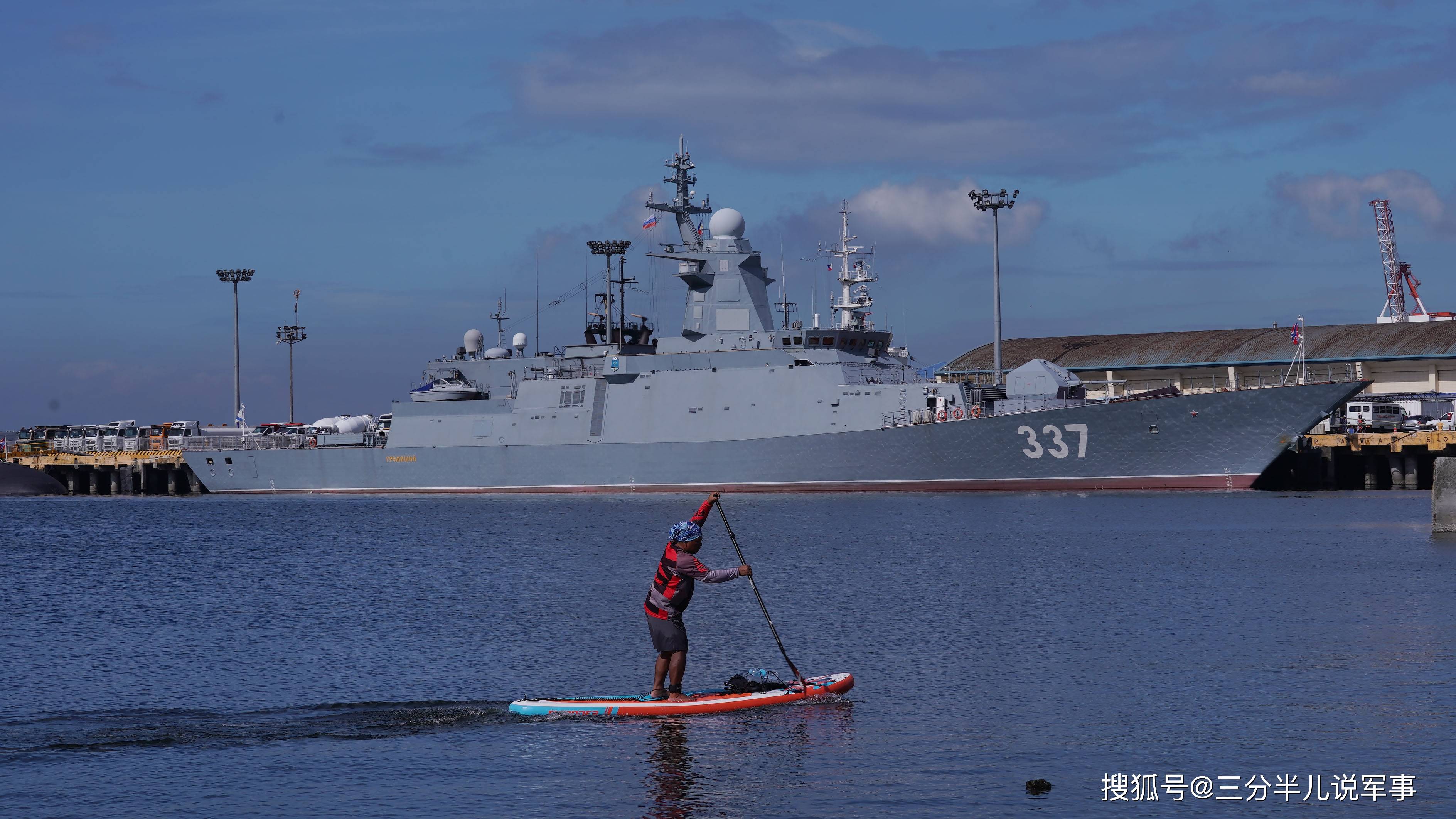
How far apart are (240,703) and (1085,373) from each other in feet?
193

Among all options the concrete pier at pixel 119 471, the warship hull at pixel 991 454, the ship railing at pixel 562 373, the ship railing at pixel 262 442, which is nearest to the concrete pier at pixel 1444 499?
the warship hull at pixel 991 454

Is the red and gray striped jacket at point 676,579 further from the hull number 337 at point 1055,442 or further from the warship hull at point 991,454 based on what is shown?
the hull number 337 at point 1055,442

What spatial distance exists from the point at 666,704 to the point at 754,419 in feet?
107

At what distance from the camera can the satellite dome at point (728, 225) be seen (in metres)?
48.8

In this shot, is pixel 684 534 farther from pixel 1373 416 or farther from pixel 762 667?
pixel 1373 416

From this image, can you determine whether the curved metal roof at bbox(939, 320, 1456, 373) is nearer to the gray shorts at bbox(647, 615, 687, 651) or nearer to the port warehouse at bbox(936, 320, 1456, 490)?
the port warehouse at bbox(936, 320, 1456, 490)

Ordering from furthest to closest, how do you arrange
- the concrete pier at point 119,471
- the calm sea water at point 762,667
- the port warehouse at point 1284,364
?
the concrete pier at point 119,471 < the port warehouse at point 1284,364 < the calm sea water at point 762,667

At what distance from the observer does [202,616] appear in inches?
786

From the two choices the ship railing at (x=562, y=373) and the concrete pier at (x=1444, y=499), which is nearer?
the concrete pier at (x=1444, y=499)

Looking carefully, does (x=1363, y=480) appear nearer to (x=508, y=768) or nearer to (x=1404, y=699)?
(x=1404, y=699)

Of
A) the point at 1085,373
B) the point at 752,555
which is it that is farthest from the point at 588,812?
the point at 1085,373

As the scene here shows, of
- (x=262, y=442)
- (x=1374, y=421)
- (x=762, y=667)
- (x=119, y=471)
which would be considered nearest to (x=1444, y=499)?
(x=762, y=667)

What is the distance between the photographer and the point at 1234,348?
6412cm

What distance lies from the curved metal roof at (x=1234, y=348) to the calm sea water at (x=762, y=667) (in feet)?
112
